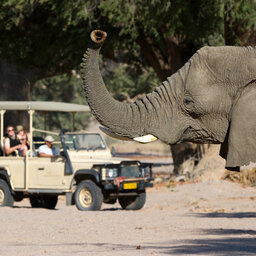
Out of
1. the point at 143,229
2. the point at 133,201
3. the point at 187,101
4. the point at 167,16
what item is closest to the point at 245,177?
the point at 167,16

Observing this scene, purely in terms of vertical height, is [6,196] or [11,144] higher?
[11,144]

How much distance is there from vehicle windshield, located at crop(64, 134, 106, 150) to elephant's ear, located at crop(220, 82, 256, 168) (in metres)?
13.5

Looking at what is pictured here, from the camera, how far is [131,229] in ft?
51.6

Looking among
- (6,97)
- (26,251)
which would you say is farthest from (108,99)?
(6,97)

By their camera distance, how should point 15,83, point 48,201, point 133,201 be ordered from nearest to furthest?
point 133,201, point 48,201, point 15,83

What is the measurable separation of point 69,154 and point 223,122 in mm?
12954

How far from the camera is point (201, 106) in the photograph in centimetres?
784

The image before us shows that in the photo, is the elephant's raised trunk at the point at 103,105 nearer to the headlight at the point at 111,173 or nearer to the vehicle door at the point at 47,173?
the headlight at the point at 111,173

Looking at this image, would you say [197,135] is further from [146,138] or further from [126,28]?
[126,28]

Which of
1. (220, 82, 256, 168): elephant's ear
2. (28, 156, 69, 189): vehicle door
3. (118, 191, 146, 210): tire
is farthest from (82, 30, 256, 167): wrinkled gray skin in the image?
(118, 191, 146, 210): tire

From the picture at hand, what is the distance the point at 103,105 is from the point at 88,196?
12684mm

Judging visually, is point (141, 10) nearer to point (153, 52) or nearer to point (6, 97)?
point (153, 52)

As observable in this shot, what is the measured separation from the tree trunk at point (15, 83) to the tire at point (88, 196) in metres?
15.9

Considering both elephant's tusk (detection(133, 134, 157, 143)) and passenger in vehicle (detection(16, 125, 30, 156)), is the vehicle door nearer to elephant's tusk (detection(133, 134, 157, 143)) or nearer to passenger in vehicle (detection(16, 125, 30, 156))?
passenger in vehicle (detection(16, 125, 30, 156))
